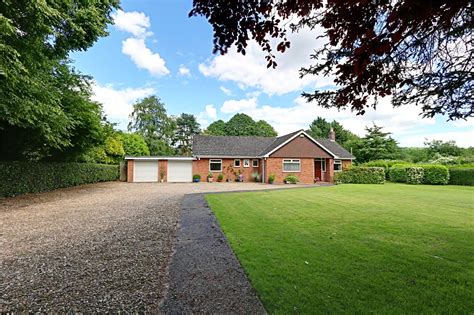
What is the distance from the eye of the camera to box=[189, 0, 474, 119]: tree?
98.5 inches

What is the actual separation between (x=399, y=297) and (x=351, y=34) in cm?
312

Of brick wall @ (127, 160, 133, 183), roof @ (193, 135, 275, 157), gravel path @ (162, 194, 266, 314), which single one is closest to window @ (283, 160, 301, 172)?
roof @ (193, 135, 275, 157)

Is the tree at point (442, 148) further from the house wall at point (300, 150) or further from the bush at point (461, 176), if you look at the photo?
the house wall at point (300, 150)

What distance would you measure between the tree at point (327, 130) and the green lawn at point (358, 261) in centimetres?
4591

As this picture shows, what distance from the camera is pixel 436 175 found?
21.9 meters

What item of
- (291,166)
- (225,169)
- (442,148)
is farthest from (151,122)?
(442,148)

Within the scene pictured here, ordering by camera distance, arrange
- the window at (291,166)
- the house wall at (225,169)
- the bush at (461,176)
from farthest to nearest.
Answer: the house wall at (225,169) < the window at (291,166) < the bush at (461,176)

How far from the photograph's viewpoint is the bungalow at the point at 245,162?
2430 centimetres

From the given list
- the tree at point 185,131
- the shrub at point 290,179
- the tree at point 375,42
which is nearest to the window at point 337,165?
the shrub at point 290,179

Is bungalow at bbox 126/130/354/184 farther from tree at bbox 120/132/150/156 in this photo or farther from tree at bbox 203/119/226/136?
tree at bbox 203/119/226/136

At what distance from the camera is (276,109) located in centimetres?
3625

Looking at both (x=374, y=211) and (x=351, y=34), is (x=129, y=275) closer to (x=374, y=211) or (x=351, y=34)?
(x=351, y=34)

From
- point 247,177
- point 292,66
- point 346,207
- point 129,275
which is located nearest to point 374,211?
point 346,207

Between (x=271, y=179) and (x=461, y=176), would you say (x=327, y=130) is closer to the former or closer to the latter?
(x=461, y=176)
